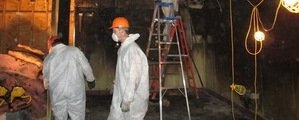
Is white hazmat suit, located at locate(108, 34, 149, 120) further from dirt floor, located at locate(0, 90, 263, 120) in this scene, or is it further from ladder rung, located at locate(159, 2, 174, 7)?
ladder rung, located at locate(159, 2, 174, 7)

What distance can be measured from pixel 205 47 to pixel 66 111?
14.6 ft

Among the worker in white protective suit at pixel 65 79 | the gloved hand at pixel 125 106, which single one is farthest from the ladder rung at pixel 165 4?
the gloved hand at pixel 125 106

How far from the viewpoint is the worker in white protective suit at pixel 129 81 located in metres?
3.19

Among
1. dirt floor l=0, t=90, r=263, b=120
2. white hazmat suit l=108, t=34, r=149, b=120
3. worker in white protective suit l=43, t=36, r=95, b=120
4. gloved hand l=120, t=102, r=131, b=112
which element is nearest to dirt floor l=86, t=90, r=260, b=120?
dirt floor l=0, t=90, r=263, b=120

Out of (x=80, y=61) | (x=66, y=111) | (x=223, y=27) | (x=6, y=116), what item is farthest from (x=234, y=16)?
(x=6, y=116)

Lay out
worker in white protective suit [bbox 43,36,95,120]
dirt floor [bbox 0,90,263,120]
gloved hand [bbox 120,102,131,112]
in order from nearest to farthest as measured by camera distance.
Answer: gloved hand [bbox 120,102,131,112] < worker in white protective suit [bbox 43,36,95,120] < dirt floor [bbox 0,90,263,120]

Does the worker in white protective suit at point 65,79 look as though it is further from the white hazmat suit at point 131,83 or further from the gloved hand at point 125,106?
the gloved hand at point 125,106

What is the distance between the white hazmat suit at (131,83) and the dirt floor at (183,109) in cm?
168

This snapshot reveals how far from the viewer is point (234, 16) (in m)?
5.69

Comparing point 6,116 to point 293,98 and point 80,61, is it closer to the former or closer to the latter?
point 80,61

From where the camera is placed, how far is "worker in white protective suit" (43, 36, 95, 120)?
391 cm

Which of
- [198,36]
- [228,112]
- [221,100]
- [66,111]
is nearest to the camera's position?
[66,111]

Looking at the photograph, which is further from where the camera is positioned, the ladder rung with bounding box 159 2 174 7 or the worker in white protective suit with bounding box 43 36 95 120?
the ladder rung with bounding box 159 2 174 7

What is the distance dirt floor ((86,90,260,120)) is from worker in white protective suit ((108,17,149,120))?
1685mm
